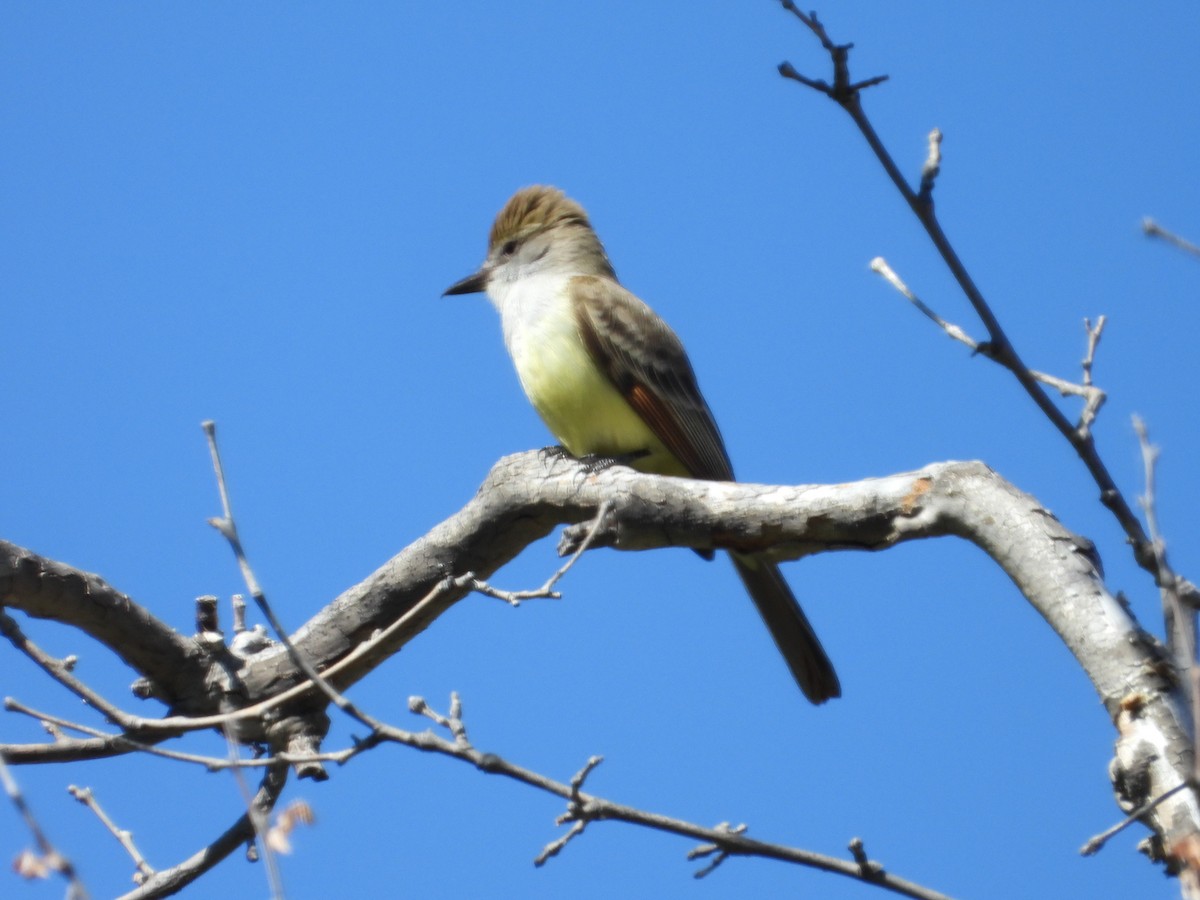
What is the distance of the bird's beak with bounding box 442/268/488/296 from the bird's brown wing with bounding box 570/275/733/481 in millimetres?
884

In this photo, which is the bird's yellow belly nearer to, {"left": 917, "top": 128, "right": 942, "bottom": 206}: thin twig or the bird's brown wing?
the bird's brown wing

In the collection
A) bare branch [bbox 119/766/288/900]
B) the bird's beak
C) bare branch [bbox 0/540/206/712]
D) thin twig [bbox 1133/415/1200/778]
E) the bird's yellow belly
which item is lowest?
thin twig [bbox 1133/415/1200/778]

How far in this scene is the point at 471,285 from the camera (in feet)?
27.2

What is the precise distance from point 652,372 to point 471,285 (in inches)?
66.3

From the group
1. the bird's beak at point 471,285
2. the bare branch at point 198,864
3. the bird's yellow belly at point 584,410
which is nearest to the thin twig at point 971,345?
the bare branch at point 198,864

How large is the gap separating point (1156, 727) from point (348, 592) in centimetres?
320

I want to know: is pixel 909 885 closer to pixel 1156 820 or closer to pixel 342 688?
pixel 1156 820

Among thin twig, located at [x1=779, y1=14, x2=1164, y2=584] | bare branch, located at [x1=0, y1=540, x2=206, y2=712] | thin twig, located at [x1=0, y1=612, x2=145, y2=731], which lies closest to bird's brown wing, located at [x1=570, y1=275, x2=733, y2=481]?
bare branch, located at [x1=0, y1=540, x2=206, y2=712]

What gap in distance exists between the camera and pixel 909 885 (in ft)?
8.88

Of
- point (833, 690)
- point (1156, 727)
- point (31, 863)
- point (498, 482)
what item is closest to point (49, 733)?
point (498, 482)

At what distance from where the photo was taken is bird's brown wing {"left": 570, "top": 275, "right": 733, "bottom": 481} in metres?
6.88

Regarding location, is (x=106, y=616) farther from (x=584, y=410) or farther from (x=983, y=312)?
(x=983, y=312)

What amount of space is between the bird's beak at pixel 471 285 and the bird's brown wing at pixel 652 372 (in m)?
0.88

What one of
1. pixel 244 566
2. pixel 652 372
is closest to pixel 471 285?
pixel 652 372
